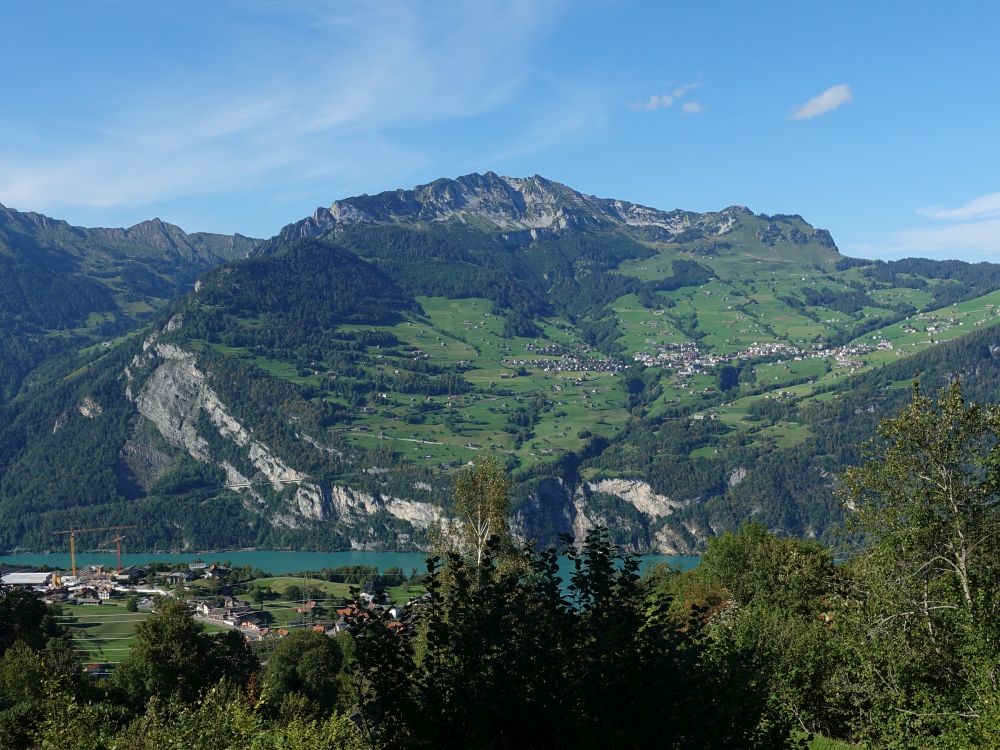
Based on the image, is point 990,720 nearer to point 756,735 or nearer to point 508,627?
point 756,735

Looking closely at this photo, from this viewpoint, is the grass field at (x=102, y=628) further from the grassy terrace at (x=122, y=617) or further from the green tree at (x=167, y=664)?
the green tree at (x=167, y=664)

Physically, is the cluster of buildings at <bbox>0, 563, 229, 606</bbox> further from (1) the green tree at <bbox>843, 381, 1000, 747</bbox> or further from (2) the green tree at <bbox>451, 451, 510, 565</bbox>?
(1) the green tree at <bbox>843, 381, 1000, 747</bbox>

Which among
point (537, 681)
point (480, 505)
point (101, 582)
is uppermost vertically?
point (480, 505)

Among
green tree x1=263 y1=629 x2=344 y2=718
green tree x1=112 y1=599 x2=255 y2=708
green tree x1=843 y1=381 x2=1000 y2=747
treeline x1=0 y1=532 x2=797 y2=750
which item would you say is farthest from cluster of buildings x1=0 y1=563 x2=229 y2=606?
green tree x1=843 y1=381 x2=1000 y2=747

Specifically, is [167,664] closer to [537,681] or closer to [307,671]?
[307,671]

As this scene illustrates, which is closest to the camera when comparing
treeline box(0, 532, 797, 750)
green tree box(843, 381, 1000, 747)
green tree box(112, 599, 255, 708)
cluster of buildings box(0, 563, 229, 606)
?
treeline box(0, 532, 797, 750)

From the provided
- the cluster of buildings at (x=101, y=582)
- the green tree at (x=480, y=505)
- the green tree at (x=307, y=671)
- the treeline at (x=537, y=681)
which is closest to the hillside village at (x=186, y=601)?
the cluster of buildings at (x=101, y=582)

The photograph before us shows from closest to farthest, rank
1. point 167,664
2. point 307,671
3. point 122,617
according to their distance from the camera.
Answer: point 167,664 < point 307,671 < point 122,617

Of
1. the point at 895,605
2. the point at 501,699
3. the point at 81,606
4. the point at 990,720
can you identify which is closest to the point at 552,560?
the point at 501,699

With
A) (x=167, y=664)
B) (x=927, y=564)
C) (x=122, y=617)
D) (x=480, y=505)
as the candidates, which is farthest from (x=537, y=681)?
(x=122, y=617)

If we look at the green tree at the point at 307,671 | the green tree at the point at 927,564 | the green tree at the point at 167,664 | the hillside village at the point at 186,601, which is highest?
the green tree at the point at 927,564

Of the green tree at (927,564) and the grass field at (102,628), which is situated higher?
the green tree at (927,564)

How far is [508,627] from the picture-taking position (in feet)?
48.1

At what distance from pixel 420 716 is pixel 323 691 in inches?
1942
